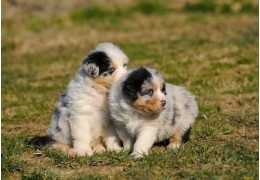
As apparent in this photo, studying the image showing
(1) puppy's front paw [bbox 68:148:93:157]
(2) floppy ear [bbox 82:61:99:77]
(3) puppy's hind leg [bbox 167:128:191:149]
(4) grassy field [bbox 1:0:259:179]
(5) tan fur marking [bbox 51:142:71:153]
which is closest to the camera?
(4) grassy field [bbox 1:0:259:179]

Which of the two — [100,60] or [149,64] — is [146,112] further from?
[149,64]

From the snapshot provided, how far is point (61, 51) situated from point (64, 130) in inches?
358

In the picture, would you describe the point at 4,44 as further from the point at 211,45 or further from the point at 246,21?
the point at 246,21

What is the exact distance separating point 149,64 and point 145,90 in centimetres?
681

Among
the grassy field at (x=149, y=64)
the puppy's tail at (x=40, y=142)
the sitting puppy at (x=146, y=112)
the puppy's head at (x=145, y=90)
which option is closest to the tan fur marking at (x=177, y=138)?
the sitting puppy at (x=146, y=112)

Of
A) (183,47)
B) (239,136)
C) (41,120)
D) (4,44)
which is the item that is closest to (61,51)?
(4,44)

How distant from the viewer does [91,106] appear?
714 cm

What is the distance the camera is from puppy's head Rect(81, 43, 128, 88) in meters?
7.06

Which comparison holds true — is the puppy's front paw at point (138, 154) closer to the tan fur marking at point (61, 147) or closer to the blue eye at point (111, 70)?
the tan fur marking at point (61, 147)

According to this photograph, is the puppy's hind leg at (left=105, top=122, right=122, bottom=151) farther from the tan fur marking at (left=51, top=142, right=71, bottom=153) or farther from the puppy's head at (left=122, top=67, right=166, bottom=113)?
the puppy's head at (left=122, top=67, right=166, bottom=113)

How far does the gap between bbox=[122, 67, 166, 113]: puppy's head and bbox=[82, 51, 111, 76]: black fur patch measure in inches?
18.5

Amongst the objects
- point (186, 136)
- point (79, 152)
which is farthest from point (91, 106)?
point (186, 136)

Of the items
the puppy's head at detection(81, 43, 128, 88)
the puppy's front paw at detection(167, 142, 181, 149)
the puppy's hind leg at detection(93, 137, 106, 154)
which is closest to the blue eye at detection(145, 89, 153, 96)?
the puppy's head at detection(81, 43, 128, 88)

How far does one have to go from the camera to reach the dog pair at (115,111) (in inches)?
263
